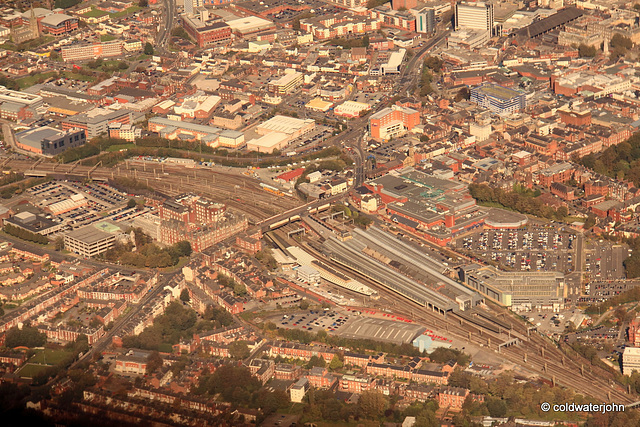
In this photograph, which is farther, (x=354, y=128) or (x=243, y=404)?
(x=354, y=128)

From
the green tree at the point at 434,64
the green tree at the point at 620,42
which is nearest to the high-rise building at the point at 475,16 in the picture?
the green tree at the point at 434,64

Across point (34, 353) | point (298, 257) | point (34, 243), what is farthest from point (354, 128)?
point (34, 353)

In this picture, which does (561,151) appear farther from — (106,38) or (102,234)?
(106,38)

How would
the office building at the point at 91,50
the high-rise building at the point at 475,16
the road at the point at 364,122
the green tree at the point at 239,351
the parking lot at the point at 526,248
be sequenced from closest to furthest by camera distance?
1. the green tree at the point at 239,351
2. the parking lot at the point at 526,248
3. the road at the point at 364,122
4. the office building at the point at 91,50
5. the high-rise building at the point at 475,16

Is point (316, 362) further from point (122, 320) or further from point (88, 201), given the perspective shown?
point (88, 201)

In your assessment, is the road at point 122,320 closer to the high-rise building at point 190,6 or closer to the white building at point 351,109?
the white building at point 351,109

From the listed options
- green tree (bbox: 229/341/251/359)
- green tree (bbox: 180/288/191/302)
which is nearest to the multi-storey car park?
green tree (bbox: 180/288/191/302)

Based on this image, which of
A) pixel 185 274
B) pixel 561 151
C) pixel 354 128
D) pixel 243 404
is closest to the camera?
pixel 243 404

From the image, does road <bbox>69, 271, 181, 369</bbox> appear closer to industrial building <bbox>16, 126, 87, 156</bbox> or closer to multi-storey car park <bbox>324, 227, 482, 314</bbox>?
multi-storey car park <bbox>324, 227, 482, 314</bbox>
